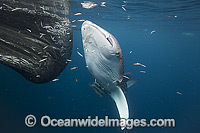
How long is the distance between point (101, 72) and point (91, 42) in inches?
37.2

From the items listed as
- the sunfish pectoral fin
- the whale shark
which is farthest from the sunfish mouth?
the sunfish pectoral fin

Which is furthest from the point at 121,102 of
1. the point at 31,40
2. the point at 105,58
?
the point at 31,40

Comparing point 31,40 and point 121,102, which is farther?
point 31,40

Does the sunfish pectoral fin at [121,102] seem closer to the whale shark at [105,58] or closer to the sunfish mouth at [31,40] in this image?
the whale shark at [105,58]

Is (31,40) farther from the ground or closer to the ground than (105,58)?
farther from the ground

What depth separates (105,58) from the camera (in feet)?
10.3

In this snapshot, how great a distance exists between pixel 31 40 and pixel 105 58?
3.22 metres

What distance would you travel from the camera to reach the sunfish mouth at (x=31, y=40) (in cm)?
450

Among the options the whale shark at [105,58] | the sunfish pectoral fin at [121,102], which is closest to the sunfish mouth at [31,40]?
the whale shark at [105,58]

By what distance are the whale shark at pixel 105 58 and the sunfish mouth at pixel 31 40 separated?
223 cm

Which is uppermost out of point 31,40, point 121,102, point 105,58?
point 31,40

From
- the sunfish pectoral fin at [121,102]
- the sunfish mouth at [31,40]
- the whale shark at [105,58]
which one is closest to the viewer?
the whale shark at [105,58]

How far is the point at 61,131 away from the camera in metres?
20.9

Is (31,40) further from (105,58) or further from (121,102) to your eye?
(121,102)
